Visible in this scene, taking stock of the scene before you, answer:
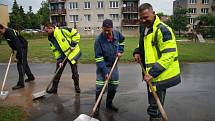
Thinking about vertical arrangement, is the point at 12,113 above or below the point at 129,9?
below

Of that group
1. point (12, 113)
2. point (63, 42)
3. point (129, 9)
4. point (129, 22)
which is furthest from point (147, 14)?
point (129, 9)

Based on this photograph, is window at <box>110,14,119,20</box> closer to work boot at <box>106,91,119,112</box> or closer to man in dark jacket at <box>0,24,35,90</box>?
man in dark jacket at <box>0,24,35,90</box>

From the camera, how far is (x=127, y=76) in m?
9.54

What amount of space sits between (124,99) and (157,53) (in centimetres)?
281

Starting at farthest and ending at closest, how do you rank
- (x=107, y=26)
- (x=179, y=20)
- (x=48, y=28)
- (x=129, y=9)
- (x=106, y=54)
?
(x=129, y=9)
(x=179, y=20)
(x=48, y=28)
(x=106, y=54)
(x=107, y=26)

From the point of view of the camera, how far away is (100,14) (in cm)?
5781

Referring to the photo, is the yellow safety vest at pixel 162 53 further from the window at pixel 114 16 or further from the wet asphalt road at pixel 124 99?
the window at pixel 114 16

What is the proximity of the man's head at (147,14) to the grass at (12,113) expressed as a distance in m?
2.98

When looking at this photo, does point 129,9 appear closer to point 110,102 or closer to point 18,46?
point 18,46

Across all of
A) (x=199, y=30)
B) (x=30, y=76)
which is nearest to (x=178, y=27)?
(x=199, y=30)

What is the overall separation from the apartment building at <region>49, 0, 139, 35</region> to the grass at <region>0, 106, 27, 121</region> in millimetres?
51302

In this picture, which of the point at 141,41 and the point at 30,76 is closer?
the point at 141,41

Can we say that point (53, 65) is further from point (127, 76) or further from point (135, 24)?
point (135, 24)

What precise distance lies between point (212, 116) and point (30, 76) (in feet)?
18.5
